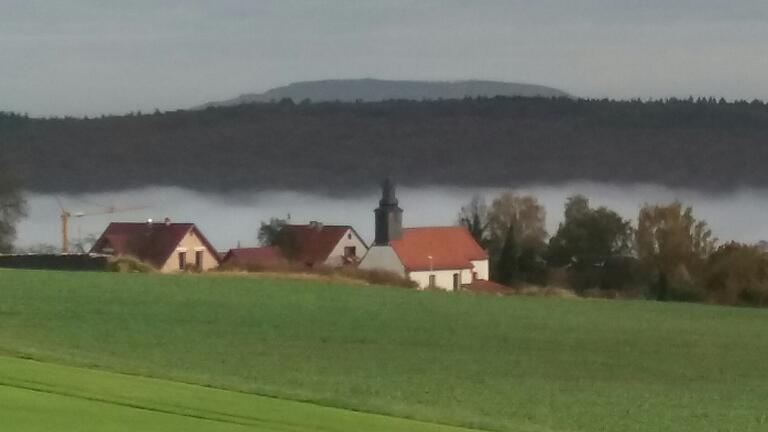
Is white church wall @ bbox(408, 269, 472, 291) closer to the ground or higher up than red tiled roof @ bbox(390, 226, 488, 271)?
closer to the ground

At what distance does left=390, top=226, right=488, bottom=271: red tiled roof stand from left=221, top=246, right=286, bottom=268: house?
5946 millimetres

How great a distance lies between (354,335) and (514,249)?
3798 cm

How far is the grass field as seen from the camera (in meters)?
14.3

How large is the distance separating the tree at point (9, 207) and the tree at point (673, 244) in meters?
→ 26.8

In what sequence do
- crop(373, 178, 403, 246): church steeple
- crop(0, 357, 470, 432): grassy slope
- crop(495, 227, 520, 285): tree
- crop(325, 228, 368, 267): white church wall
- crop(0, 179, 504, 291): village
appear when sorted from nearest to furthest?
1. crop(0, 357, 470, 432): grassy slope
2. crop(0, 179, 504, 291): village
3. crop(325, 228, 368, 267): white church wall
4. crop(373, 178, 403, 246): church steeple
5. crop(495, 227, 520, 285): tree

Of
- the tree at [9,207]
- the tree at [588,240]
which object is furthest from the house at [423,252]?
the tree at [9,207]

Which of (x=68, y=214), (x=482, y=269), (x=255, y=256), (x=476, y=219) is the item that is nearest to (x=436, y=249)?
(x=482, y=269)

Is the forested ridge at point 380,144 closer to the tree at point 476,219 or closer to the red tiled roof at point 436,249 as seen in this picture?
→ the red tiled roof at point 436,249

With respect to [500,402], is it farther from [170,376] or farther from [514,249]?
[514,249]

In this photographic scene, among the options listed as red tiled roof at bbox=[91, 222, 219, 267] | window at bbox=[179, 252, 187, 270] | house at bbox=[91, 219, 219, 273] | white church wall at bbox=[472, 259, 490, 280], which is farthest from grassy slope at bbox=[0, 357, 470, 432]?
white church wall at bbox=[472, 259, 490, 280]

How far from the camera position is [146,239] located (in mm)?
52344

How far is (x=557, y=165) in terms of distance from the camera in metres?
57.0

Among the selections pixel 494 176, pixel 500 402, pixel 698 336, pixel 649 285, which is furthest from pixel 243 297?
pixel 494 176

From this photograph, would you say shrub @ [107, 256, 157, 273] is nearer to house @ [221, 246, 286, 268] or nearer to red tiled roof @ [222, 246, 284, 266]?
house @ [221, 246, 286, 268]
